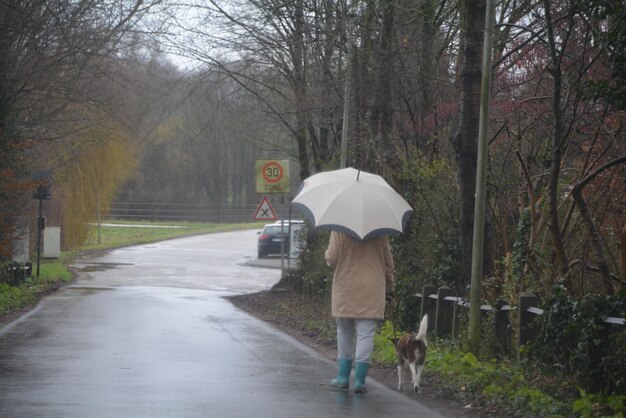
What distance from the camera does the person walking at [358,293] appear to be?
9.14m

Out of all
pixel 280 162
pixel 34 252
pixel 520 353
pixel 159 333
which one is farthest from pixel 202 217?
pixel 520 353

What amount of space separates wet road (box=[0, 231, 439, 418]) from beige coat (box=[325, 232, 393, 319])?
0.83 m

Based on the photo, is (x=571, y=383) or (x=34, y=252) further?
(x=34, y=252)

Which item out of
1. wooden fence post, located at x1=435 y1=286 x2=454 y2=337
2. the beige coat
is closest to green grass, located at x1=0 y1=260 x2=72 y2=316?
wooden fence post, located at x1=435 y1=286 x2=454 y2=337

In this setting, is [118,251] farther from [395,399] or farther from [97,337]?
[395,399]

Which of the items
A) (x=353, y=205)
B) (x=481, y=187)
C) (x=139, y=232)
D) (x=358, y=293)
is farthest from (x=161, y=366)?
(x=139, y=232)

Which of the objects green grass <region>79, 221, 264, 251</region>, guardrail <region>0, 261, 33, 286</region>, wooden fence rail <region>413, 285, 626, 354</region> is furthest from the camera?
green grass <region>79, 221, 264, 251</region>

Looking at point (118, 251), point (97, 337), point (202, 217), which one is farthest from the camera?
point (202, 217)

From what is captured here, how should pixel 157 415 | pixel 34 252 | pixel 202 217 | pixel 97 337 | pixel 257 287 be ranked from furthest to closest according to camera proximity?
pixel 202 217 < pixel 34 252 < pixel 257 287 < pixel 97 337 < pixel 157 415

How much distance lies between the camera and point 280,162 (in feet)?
87.1

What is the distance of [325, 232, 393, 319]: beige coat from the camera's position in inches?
360

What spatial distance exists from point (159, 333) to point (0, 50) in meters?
8.32

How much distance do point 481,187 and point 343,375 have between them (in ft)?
9.78

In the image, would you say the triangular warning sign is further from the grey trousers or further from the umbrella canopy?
the grey trousers
